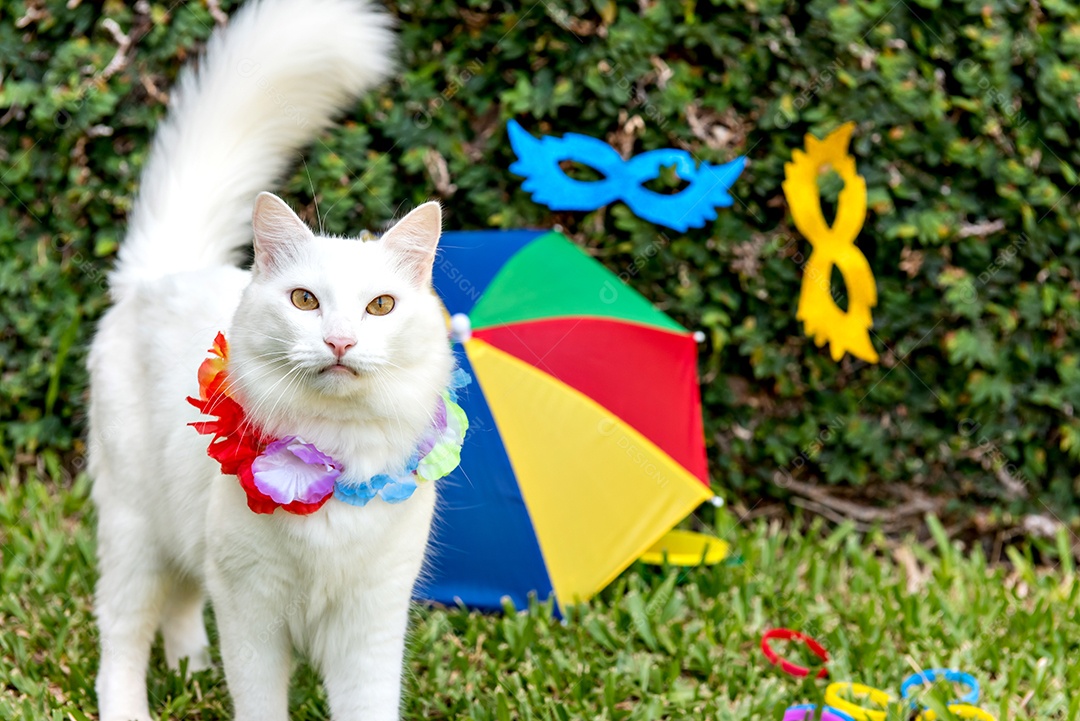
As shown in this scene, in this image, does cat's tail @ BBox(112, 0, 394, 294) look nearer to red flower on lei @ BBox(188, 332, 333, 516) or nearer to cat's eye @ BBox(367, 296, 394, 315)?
red flower on lei @ BBox(188, 332, 333, 516)

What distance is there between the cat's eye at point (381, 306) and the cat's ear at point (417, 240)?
96 millimetres

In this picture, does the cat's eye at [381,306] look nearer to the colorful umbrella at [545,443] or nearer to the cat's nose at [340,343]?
the cat's nose at [340,343]

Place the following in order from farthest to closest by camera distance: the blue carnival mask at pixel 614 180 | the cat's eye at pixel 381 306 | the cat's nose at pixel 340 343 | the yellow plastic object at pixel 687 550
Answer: the blue carnival mask at pixel 614 180
the yellow plastic object at pixel 687 550
the cat's eye at pixel 381 306
the cat's nose at pixel 340 343

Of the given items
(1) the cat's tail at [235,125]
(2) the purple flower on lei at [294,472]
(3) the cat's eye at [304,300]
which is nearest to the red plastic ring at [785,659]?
(2) the purple flower on lei at [294,472]

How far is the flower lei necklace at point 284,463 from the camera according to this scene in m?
2.03

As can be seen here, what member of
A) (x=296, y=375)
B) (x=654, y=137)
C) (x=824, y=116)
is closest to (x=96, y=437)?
(x=296, y=375)

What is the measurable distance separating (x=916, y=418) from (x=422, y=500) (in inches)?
102

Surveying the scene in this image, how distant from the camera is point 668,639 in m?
3.14

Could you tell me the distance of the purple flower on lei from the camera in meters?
2.01

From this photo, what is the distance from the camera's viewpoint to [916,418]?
4.11 metres

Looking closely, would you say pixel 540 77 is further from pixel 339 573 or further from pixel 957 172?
pixel 339 573

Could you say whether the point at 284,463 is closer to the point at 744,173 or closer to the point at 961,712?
the point at 961,712

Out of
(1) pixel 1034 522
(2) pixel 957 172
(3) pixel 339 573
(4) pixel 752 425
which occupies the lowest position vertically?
(1) pixel 1034 522

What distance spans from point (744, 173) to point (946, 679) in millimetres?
1980
